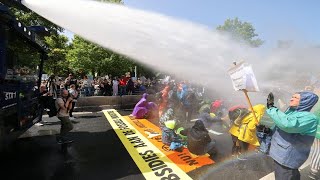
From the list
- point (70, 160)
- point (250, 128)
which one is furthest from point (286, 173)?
point (70, 160)

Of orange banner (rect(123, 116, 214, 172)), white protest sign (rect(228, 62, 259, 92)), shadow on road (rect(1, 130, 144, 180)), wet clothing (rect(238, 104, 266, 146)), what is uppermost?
white protest sign (rect(228, 62, 259, 92))

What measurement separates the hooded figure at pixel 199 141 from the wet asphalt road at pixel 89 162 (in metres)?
0.37

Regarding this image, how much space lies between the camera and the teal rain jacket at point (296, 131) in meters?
3.49

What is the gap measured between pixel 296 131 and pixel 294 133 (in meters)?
0.10

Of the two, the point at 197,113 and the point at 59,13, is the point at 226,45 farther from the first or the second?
the point at 59,13

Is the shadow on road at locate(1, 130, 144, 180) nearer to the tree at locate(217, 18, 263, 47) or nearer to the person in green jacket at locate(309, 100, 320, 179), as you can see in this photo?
the person in green jacket at locate(309, 100, 320, 179)

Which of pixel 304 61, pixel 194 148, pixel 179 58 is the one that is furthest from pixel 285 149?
pixel 304 61

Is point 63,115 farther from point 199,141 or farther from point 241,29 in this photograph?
point 241,29

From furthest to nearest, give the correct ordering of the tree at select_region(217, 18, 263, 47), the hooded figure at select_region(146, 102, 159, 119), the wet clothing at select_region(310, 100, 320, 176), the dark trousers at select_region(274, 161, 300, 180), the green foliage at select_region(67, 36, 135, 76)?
the tree at select_region(217, 18, 263, 47)
the green foliage at select_region(67, 36, 135, 76)
the hooded figure at select_region(146, 102, 159, 119)
the wet clothing at select_region(310, 100, 320, 176)
the dark trousers at select_region(274, 161, 300, 180)

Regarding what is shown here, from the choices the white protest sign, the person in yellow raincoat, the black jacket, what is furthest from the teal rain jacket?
the black jacket

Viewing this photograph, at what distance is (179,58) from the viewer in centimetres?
926

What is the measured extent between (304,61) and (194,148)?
5.85 meters

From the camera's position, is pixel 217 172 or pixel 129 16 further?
pixel 129 16

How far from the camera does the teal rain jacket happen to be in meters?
3.49
